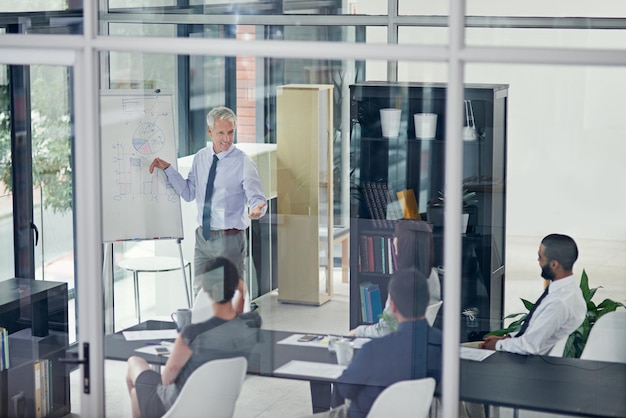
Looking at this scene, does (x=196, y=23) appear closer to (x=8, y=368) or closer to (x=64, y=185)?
(x=64, y=185)

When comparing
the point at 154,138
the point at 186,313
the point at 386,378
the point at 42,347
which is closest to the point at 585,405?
the point at 386,378

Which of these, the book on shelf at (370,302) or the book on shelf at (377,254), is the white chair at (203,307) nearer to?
the book on shelf at (370,302)

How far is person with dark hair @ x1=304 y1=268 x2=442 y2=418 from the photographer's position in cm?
461

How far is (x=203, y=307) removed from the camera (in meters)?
4.98

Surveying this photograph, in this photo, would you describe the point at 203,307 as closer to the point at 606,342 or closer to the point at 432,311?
the point at 432,311

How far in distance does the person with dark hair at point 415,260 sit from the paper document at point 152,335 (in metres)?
0.88

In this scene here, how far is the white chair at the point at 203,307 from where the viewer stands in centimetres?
493

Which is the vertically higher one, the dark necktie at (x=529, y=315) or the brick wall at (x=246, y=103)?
the brick wall at (x=246, y=103)

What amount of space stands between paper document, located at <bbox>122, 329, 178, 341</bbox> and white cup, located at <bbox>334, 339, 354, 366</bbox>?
31.3 inches

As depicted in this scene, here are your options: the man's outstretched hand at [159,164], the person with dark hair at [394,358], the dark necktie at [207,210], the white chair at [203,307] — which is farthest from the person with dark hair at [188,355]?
the man's outstretched hand at [159,164]

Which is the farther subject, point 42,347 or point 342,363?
point 42,347

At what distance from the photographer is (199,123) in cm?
577

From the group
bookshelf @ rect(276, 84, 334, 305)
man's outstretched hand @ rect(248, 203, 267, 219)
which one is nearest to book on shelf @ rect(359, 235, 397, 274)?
bookshelf @ rect(276, 84, 334, 305)

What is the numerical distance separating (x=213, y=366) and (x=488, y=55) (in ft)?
6.40
